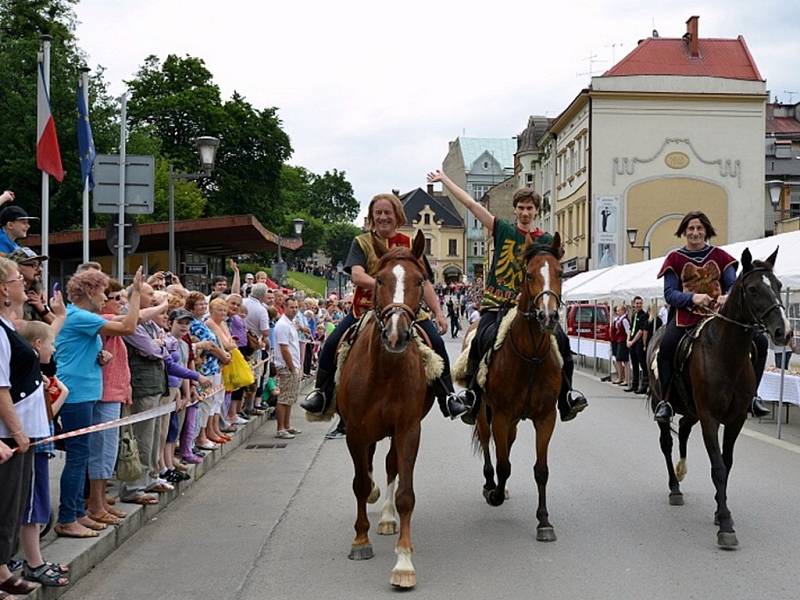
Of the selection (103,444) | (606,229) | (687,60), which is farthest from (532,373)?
(687,60)

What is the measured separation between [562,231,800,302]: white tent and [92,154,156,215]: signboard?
27.7 ft

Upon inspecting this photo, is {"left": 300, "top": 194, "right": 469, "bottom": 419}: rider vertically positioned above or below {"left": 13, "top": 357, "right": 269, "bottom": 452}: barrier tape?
above

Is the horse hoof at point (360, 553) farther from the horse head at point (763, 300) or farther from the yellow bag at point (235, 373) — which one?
the yellow bag at point (235, 373)

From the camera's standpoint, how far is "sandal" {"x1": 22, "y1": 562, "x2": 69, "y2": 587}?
5.73m

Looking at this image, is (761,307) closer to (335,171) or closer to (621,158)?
(621,158)

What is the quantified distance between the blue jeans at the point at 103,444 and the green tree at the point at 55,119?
30.1 m

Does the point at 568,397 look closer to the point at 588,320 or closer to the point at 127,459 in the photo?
the point at 127,459

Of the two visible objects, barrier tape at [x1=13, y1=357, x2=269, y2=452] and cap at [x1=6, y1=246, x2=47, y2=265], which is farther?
cap at [x1=6, y1=246, x2=47, y2=265]

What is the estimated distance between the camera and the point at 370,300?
755 cm

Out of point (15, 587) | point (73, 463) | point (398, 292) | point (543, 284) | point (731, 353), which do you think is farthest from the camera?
point (731, 353)

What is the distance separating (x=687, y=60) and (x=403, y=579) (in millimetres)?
54771

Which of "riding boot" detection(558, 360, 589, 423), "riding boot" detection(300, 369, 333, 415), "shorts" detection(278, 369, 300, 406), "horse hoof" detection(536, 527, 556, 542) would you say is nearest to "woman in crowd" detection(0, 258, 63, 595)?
"riding boot" detection(300, 369, 333, 415)

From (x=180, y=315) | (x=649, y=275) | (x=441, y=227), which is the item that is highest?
(x=441, y=227)

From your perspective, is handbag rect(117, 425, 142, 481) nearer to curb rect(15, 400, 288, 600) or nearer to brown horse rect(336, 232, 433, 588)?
curb rect(15, 400, 288, 600)
